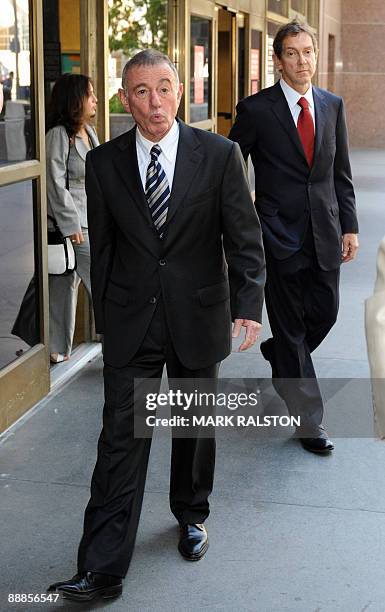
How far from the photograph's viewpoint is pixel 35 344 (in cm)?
560

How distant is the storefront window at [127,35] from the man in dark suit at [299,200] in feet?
7.71

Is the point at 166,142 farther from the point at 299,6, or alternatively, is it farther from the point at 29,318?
the point at 299,6

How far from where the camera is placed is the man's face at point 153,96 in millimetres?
3355

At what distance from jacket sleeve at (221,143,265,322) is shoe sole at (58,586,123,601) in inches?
40.7

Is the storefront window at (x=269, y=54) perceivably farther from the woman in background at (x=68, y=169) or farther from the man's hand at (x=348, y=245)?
the man's hand at (x=348, y=245)

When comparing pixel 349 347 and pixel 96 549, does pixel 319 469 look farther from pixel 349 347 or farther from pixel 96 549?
pixel 349 347

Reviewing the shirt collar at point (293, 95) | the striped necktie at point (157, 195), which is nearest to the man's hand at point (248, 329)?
the striped necktie at point (157, 195)

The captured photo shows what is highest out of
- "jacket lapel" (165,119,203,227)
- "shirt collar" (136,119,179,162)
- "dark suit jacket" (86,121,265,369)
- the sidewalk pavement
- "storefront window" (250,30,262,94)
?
"storefront window" (250,30,262,94)

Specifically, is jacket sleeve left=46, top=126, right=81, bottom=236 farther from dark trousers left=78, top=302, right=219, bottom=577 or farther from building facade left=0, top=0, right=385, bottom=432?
dark trousers left=78, top=302, right=219, bottom=577

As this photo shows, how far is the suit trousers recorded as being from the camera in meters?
6.10

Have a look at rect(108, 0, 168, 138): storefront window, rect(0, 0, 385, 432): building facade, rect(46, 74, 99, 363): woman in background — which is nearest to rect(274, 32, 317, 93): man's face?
rect(0, 0, 385, 432): building facade

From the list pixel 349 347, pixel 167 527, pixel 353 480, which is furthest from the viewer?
pixel 349 347

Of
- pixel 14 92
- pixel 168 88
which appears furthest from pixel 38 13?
pixel 168 88

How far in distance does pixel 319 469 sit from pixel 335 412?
0.82 m
